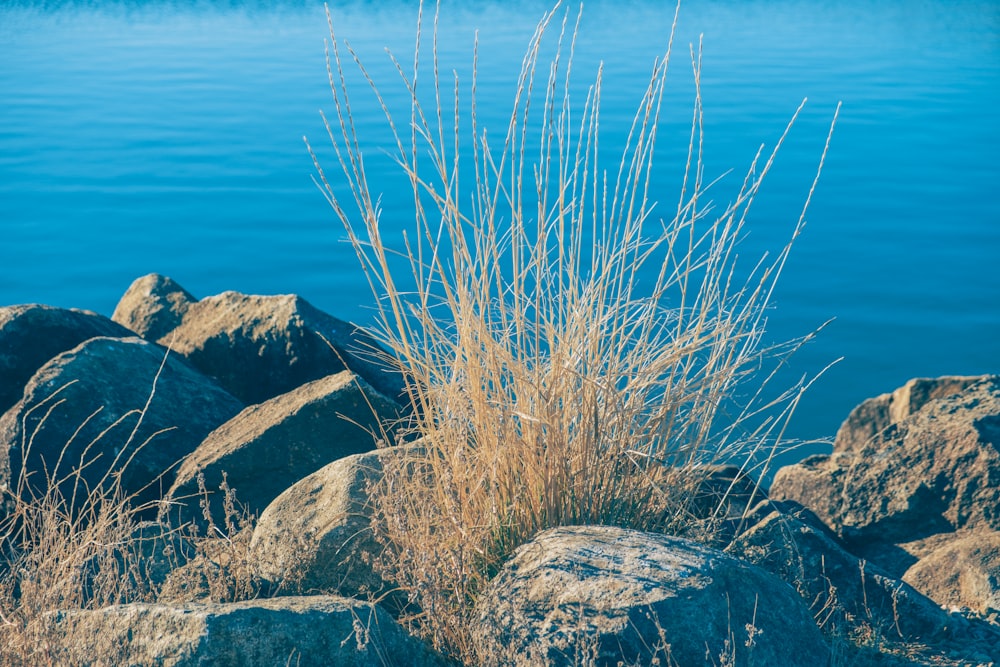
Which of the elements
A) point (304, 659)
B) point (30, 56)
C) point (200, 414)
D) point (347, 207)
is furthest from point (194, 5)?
point (304, 659)

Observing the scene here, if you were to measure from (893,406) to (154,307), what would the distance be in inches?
152

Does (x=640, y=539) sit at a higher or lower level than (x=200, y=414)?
higher

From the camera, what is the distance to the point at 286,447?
3785 millimetres

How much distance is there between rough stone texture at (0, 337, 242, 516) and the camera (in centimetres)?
396

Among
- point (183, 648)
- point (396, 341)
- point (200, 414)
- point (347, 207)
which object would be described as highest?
point (396, 341)

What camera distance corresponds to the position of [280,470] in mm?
3793

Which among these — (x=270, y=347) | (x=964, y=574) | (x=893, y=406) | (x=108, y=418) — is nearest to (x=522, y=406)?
(x=964, y=574)

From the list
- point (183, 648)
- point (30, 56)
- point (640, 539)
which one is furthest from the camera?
point (30, 56)

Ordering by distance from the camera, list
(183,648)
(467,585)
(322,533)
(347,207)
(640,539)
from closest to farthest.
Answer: (183,648)
(640,539)
(467,585)
(322,533)
(347,207)

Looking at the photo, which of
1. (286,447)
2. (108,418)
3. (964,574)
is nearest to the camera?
(964,574)

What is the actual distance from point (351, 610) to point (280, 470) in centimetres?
143

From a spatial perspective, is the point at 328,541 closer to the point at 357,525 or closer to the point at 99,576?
the point at 357,525

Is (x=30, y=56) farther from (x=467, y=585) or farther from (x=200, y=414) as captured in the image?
(x=467, y=585)

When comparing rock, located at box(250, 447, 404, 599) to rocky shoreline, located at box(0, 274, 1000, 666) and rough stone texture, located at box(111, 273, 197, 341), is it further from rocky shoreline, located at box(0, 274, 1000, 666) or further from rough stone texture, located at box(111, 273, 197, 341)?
rough stone texture, located at box(111, 273, 197, 341)
